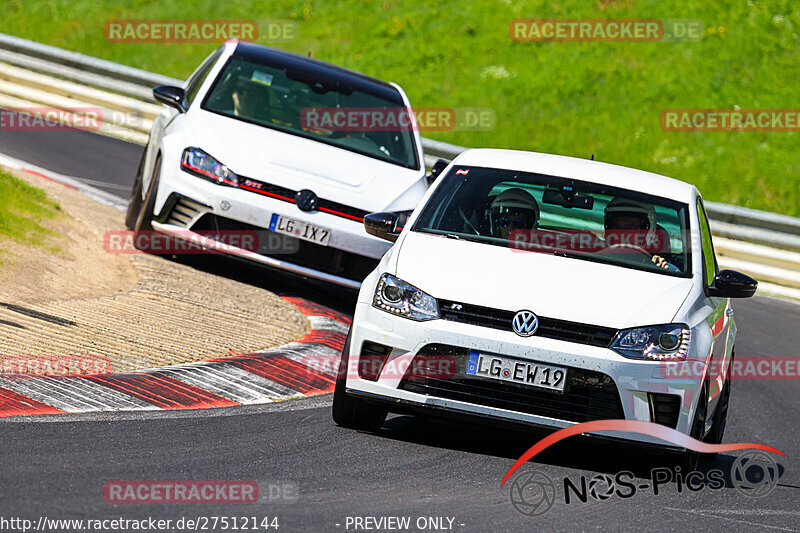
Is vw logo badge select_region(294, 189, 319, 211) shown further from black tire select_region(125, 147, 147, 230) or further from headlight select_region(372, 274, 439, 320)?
headlight select_region(372, 274, 439, 320)

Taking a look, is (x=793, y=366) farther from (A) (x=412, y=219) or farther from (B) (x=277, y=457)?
(B) (x=277, y=457)

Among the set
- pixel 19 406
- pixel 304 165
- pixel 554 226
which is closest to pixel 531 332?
pixel 554 226

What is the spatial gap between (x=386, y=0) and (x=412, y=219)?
19172mm

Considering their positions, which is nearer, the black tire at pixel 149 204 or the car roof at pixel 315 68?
the black tire at pixel 149 204

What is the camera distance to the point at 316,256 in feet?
31.6

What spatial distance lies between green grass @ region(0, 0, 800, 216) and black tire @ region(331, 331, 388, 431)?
13.4 m

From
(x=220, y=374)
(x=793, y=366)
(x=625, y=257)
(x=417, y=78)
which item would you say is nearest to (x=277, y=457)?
(x=220, y=374)

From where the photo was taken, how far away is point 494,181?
24.0 feet

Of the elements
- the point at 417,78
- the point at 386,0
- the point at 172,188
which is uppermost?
the point at 386,0

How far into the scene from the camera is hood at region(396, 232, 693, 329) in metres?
5.99

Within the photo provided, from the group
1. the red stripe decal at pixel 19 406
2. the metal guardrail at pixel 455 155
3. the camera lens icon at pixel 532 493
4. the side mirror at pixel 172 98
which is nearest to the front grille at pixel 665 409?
the camera lens icon at pixel 532 493

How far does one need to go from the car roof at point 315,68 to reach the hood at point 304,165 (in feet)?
3.63

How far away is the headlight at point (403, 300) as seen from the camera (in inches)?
238

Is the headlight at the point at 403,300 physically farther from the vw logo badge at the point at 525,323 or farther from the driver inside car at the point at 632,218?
the driver inside car at the point at 632,218
